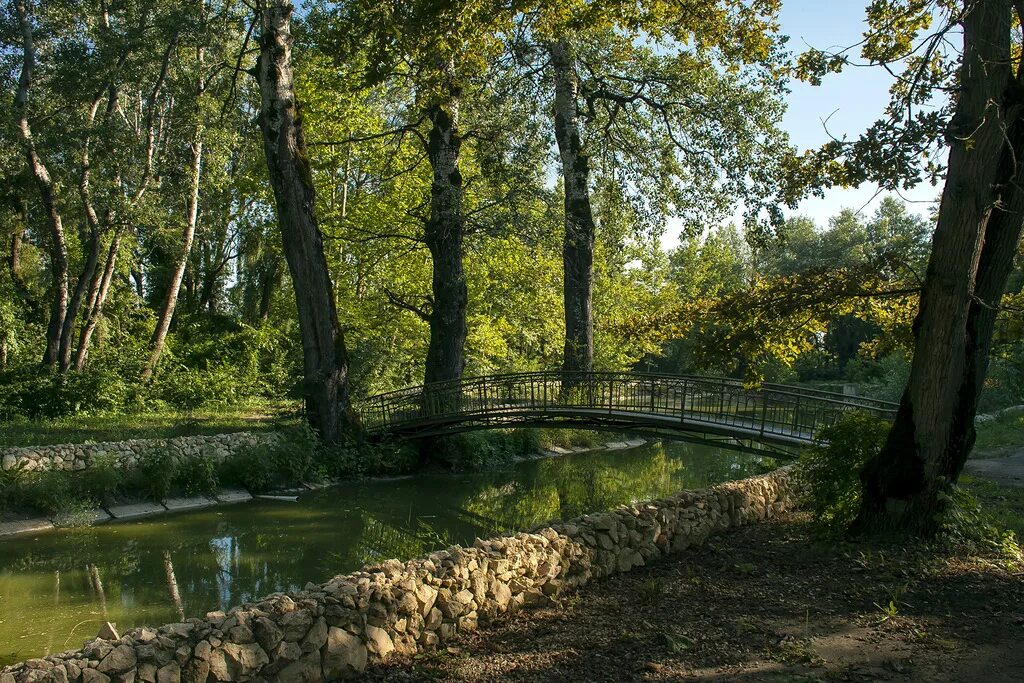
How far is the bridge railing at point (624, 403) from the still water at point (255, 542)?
1.13 metres

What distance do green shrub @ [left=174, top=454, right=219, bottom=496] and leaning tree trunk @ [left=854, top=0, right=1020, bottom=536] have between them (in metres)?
11.3

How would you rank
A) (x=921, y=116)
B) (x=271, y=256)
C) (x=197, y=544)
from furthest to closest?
(x=271, y=256) → (x=197, y=544) → (x=921, y=116)

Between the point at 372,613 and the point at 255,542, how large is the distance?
688 centimetres

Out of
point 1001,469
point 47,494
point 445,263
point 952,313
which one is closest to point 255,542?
point 47,494

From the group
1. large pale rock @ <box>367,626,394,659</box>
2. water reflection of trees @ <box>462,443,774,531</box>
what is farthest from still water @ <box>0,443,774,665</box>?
large pale rock @ <box>367,626,394,659</box>

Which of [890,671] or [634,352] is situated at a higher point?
[634,352]

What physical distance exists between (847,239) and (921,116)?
55459 millimetres

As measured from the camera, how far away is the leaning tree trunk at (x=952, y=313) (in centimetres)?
761

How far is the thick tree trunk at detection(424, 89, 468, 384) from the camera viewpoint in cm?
1894

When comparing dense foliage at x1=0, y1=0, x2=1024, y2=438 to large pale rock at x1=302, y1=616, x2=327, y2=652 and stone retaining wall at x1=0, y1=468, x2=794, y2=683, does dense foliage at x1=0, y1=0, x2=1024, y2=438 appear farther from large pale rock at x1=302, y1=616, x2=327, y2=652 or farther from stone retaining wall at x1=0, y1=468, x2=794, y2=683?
large pale rock at x1=302, y1=616, x2=327, y2=652

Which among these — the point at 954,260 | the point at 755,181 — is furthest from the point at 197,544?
the point at 755,181

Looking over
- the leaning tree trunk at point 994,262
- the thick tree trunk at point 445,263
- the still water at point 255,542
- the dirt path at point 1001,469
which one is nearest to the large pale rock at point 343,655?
the still water at point 255,542

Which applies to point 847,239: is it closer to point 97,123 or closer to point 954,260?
point 97,123

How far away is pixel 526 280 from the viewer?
26281mm
